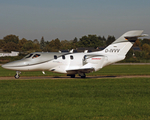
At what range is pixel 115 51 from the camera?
105 ft

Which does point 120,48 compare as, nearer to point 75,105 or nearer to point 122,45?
point 122,45

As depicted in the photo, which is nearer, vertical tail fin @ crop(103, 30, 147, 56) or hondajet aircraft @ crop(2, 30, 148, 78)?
hondajet aircraft @ crop(2, 30, 148, 78)

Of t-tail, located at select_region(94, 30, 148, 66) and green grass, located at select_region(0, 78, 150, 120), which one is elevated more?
t-tail, located at select_region(94, 30, 148, 66)

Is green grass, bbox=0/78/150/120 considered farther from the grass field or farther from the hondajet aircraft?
the hondajet aircraft

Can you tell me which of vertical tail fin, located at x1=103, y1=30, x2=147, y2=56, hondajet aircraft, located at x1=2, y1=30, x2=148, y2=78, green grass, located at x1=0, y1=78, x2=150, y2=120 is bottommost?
green grass, located at x1=0, y1=78, x2=150, y2=120

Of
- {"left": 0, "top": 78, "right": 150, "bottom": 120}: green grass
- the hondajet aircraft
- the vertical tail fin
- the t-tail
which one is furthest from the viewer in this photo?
the vertical tail fin

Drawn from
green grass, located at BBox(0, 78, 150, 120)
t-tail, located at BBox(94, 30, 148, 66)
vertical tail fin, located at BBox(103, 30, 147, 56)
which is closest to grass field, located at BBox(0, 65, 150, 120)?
green grass, located at BBox(0, 78, 150, 120)

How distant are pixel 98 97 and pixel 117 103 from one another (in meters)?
2.09

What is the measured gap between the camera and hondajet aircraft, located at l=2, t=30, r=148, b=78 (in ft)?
96.8

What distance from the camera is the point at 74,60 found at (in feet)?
101

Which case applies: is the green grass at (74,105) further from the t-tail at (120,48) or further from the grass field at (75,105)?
the t-tail at (120,48)

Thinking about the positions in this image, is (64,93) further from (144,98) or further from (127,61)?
(127,61)

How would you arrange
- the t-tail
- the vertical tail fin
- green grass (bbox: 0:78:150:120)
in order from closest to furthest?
green grass (bbox: 0:78:150:120) → the t-tail → the vertical tail fin

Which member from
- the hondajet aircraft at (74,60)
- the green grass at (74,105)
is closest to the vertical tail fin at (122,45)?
the hondajet aircraft at (74,60)
